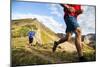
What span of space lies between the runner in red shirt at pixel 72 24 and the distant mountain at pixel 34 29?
0.35 ft

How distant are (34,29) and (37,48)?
195 mm

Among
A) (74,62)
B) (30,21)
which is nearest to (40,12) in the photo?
(30,21)

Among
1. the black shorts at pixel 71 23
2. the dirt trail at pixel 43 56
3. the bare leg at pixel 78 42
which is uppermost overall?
the black shorts at pixel 71 23

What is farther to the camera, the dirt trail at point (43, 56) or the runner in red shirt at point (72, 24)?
the runner in red shirt at point (72, 24)

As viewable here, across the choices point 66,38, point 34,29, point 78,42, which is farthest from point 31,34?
point 78,42

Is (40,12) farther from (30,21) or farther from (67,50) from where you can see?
(67,50)

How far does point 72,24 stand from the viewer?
7.53 feet

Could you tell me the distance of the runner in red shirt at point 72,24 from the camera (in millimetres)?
2266

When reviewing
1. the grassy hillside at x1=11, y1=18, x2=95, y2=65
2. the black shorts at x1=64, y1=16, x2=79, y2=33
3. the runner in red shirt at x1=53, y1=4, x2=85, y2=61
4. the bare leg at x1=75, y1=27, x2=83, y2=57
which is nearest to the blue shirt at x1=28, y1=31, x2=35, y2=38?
the grassy hillside at x1=11, y1=18, x2=95, y2=65

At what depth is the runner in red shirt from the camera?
89.2 inches

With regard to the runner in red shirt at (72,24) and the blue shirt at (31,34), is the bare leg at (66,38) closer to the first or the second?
the runner in red shirt at (72,24)

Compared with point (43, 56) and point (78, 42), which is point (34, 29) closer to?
point (43, 56)

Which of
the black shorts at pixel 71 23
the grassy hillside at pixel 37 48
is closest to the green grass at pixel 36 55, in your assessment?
the grassy hillside at pixel 37 48

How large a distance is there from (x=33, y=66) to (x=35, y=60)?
65 millimetres
